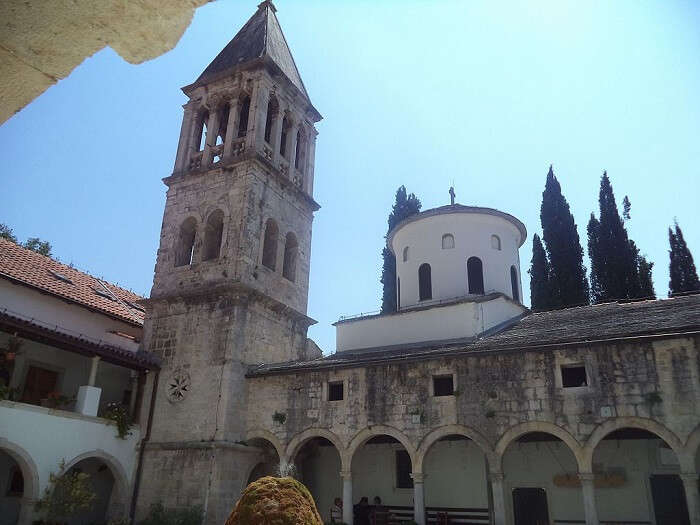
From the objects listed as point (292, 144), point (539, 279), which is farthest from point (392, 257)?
point (292, 144)

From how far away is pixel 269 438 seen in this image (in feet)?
50.2

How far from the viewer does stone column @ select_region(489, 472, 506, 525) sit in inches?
465

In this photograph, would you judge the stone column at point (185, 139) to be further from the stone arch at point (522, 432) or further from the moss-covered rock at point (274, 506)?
the moss-covered rock at point (274, 506)

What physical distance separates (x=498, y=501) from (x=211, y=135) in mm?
14939

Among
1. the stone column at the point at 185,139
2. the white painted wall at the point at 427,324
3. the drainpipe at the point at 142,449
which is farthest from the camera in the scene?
the stone column at the point at 185,139

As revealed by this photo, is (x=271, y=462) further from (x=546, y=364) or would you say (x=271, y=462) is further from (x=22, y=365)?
(x=546, y=364)

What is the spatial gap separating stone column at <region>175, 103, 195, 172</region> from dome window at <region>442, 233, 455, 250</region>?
9.45 metres

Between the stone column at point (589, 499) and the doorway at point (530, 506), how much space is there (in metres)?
2.67

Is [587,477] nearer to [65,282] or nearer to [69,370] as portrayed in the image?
[69,370]

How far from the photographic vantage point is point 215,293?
1691 cm

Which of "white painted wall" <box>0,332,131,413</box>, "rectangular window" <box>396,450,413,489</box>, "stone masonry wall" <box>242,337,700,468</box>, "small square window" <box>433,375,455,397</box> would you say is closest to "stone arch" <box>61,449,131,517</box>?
"white painted wall" <box>0,332,131,413</box>

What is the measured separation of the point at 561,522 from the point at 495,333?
4880 millimetres

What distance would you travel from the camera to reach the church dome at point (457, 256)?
18.2 metres

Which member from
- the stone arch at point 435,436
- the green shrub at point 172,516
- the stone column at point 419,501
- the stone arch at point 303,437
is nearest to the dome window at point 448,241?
the stone arch at point 435,436
